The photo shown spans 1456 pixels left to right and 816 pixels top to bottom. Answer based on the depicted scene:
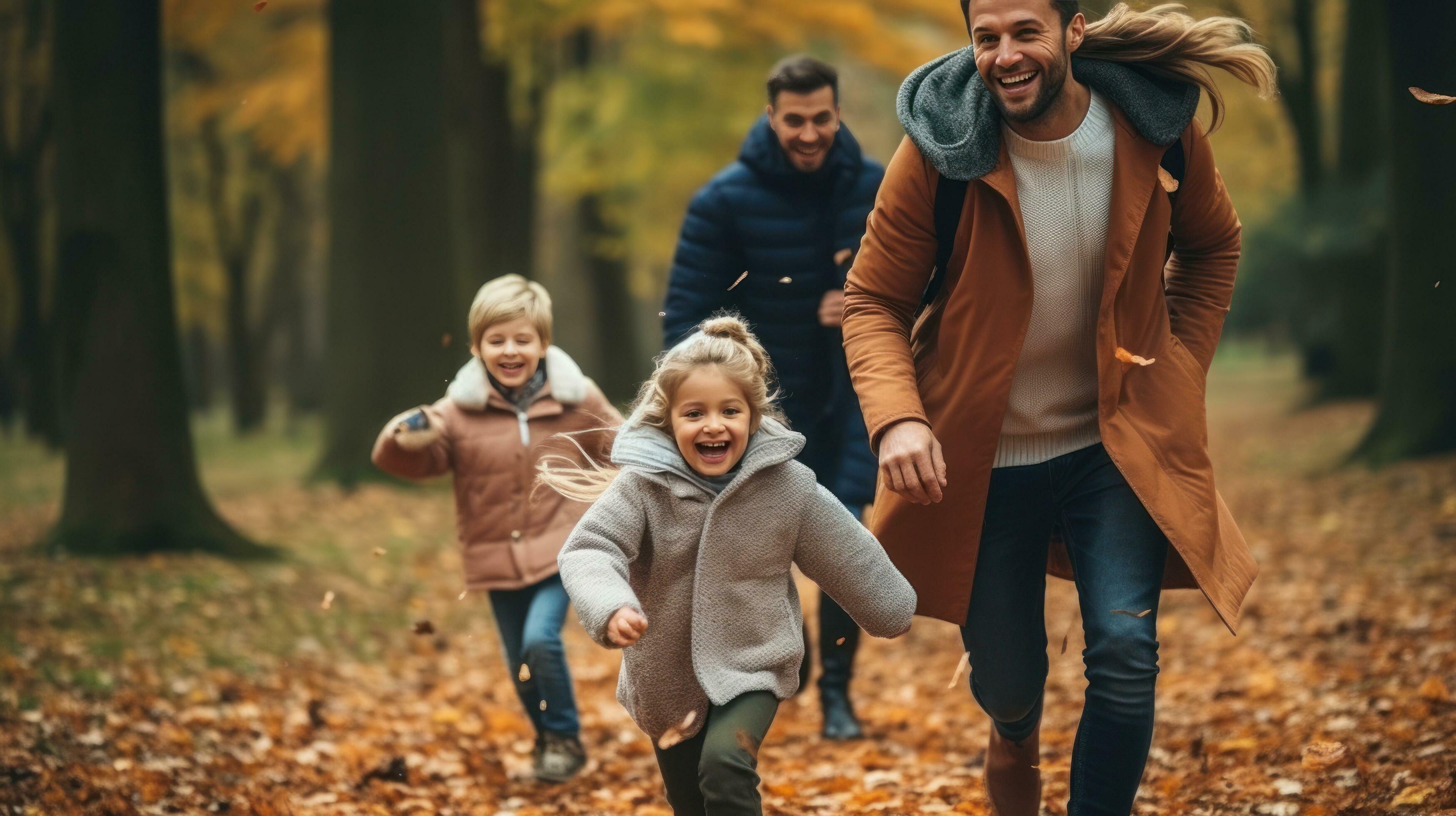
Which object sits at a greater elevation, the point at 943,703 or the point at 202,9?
the point at 202,9

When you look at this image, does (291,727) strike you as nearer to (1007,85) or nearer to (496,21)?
(1007,85)

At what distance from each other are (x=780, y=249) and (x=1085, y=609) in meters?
2.37

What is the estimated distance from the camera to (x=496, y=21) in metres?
16.6

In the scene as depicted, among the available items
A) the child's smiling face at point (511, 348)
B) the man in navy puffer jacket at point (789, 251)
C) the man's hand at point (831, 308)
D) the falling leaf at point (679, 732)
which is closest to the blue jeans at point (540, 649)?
the child's smiling face at point (511, 348)

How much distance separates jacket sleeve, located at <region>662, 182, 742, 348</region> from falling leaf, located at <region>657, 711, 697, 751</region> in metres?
2.25

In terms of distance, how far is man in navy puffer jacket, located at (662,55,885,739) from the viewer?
5688mm

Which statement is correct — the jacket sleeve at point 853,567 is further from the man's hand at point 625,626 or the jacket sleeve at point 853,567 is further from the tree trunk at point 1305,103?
the tree trunk at point 1305,103

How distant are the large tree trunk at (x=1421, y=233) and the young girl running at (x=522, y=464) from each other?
8209 mm

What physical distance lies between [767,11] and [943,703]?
1109 centimetres

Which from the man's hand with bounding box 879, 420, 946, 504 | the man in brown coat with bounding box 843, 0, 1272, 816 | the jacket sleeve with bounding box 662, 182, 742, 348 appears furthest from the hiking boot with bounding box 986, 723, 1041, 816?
the jacket sleeve with bounding box 662, 182, 742, 348

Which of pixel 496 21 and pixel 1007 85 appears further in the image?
pixel 496 21

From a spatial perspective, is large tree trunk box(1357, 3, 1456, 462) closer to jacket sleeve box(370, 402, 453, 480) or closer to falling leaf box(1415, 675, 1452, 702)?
falling leaf box(1415, 675, 1452, 702)

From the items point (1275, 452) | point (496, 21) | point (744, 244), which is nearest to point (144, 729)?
point (744, 244)

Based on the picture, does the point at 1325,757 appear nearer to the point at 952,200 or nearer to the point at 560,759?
the point at 952,200
